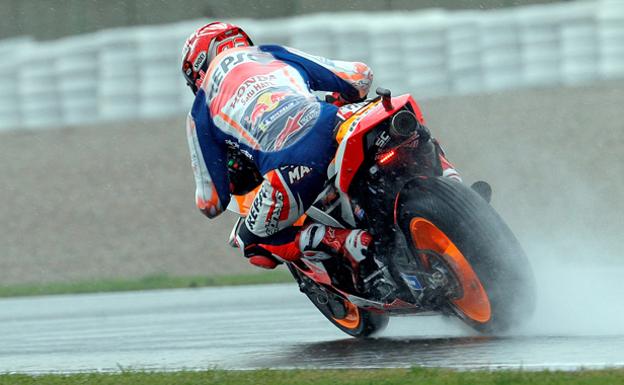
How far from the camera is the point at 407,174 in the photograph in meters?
6.34

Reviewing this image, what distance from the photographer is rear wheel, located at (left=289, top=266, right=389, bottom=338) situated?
7289mm

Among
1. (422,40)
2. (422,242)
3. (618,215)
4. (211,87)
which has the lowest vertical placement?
(618,215)

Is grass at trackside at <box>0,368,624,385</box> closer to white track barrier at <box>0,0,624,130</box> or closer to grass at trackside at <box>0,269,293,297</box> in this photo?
grass at trackside at <box>0,269,293,297</box>

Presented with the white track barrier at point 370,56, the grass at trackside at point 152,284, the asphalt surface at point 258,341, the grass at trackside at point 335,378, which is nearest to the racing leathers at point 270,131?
the asphalt surface at point 258,341

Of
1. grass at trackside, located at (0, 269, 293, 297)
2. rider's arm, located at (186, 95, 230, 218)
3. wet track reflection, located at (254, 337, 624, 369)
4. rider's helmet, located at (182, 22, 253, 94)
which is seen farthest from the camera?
grass at trackside, located at (0, 269, 293, 297)

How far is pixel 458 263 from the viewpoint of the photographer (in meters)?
6.08

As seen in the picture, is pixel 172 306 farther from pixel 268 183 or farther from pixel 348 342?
pixel 268 183

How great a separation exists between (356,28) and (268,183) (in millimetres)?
13448

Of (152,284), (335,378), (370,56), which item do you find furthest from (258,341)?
(370,56)

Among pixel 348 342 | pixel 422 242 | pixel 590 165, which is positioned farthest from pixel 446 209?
pixel 590 165

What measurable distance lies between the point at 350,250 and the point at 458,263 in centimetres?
73

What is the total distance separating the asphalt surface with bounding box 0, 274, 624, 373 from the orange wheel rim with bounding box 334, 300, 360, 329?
0.31 feet

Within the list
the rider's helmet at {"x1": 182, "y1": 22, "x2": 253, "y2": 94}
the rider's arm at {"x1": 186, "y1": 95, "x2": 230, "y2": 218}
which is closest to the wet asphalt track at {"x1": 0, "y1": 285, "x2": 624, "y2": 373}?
the rider's arm at {"x1": 186, "y1": 95, "x2": 230, "y2": 218}

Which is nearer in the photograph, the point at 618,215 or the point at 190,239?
the point at 618,215
